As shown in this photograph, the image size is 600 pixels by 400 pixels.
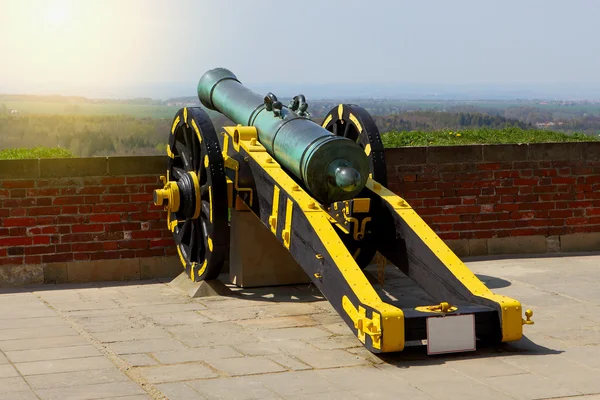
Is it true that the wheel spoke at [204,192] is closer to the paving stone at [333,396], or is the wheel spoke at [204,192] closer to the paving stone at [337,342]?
the paving stone at [337,342]

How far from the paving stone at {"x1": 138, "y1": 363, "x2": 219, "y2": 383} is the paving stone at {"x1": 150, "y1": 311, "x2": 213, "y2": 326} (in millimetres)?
1217

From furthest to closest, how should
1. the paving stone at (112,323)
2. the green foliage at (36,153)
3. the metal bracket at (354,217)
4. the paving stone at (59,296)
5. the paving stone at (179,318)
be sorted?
1. the green foliage at (36,153)
2. the paving stone at (59,296)
3. the metal bracket at (354,217)
4. the paving stone at (179,318)
5. the paving stone at (112,323)

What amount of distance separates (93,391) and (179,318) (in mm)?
1927

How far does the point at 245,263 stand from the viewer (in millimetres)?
8922

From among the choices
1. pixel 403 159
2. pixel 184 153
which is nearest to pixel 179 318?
pixel 184 153

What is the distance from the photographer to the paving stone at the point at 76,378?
607 centimetres

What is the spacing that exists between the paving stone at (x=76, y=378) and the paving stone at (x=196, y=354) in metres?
0.38

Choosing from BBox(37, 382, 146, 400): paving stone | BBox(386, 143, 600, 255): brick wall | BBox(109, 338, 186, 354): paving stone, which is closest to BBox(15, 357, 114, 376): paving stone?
BBox(109, 338, 186, 354): paving stone

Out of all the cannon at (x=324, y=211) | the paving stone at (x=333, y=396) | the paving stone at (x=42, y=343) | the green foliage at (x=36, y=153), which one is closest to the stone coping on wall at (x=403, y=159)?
the cannon at (x=324, y=211)

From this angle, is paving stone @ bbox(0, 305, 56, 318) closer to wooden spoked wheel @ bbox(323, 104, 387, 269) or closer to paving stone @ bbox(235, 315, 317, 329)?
paving stone @ bbox(235, 315, 317, 329)

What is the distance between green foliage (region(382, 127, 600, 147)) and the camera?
11.9m

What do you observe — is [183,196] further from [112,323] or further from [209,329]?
[209,329]

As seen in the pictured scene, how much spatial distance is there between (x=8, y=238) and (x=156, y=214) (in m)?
1.23

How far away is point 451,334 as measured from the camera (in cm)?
656
